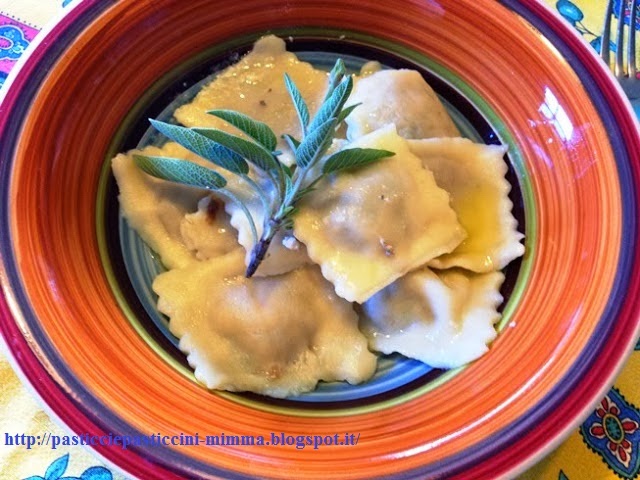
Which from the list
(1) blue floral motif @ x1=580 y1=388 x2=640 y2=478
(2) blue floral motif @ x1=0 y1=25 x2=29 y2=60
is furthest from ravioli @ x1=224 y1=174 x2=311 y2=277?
(2) blue floral motif @ x1=0 y1=25 x2=29 y2=60

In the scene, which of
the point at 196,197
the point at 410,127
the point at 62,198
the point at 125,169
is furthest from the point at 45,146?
the point at 410,127

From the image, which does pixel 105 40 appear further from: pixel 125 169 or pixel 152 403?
pixel 152 403

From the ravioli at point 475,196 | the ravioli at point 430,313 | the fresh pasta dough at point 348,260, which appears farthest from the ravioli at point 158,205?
the ravioli at point 475,196

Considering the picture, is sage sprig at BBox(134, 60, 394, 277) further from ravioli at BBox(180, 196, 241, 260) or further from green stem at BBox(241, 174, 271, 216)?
ravioli at BBox(180, 196, 241, 260)

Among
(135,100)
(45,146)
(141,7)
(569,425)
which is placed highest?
(141,7)

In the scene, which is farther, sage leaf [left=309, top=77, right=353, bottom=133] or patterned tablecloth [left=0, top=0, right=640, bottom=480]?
patterned tablecloth [left=0, top=0, right=640, bottom=480]
